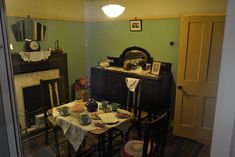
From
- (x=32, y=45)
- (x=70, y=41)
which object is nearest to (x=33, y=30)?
(x=32, y=45)

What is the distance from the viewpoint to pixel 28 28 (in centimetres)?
311

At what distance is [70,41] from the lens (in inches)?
158

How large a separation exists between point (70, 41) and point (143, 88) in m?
1.90

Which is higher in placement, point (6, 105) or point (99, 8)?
point (99, 8)

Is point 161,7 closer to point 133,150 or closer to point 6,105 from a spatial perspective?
point 133,150

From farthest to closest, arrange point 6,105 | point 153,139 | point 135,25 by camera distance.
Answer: point 135,25 → point 153,139 → point 6,105

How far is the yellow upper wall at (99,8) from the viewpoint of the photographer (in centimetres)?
283

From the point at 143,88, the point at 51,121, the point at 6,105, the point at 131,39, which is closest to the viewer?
the point at 6,105

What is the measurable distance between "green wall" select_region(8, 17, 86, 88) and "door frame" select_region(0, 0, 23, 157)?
2.99 m

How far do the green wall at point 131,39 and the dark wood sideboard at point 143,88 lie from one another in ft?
1.22

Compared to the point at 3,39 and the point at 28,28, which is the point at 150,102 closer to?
the point at 28,28

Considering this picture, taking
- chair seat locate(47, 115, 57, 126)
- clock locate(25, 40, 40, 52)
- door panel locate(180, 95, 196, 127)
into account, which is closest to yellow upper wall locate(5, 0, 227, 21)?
clock locate(25, 40, 40, 52)

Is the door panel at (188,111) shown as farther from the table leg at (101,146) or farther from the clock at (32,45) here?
the clock at (32,45)

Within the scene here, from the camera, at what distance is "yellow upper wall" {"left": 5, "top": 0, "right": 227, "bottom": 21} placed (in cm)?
283
